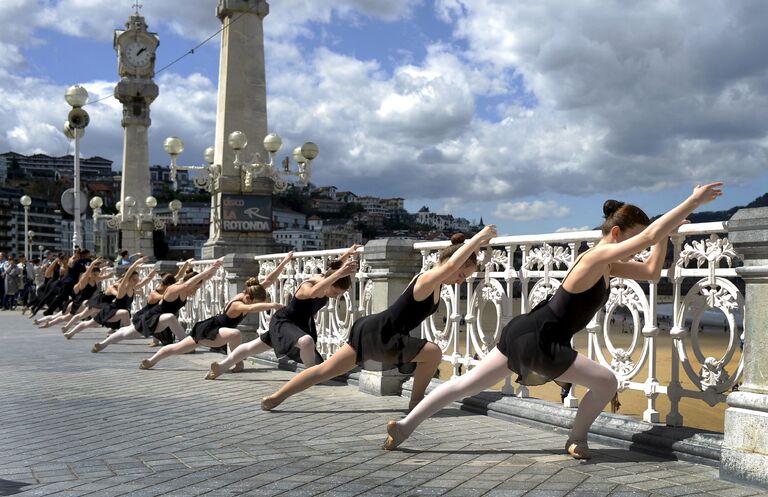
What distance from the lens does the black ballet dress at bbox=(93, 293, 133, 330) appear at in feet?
53.0

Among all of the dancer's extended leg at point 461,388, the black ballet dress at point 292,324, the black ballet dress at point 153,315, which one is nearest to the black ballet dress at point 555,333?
the dancer's extended leg at point 461,388

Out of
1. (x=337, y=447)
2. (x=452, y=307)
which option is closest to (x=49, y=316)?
(x=452, y=307)

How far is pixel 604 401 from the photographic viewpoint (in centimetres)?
537

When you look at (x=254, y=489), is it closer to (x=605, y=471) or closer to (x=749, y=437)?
(x=605, y=471)

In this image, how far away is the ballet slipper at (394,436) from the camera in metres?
5.74

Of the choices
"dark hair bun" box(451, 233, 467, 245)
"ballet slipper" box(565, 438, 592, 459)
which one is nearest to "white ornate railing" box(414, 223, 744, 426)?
"dark hair bun" box(451, 233, 467, 245)

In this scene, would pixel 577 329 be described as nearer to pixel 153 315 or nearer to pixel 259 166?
pixel 153 315

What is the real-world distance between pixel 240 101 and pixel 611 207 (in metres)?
20.9

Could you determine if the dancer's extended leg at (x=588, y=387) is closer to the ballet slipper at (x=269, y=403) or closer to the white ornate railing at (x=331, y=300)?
the ballet slipper at (x=269, y=403)

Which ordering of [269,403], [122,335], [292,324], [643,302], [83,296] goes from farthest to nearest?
[83,296], [122,335], [292,324], [269,403], [643,302]

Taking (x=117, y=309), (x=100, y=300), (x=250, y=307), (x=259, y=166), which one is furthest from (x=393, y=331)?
(x=259, y=166)

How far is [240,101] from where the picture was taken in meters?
25.2

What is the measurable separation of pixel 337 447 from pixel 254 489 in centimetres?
123

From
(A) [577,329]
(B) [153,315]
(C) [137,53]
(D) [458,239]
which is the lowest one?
(B) [153,315]
